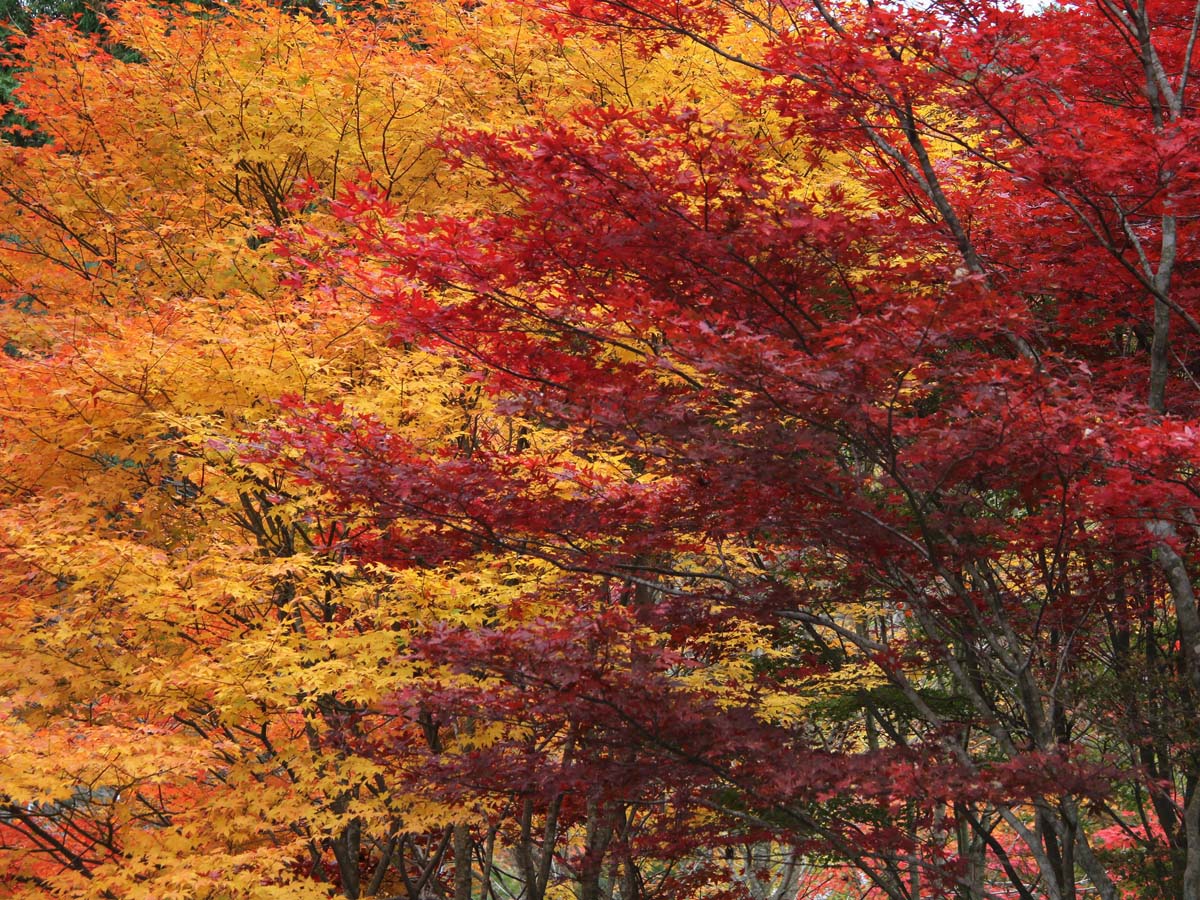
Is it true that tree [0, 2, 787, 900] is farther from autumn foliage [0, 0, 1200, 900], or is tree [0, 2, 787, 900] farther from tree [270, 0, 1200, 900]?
tree [270, 0, 1200, 900]

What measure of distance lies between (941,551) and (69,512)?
21.2 feet

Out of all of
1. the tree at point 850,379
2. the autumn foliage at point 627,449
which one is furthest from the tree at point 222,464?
the tree at point 850,379

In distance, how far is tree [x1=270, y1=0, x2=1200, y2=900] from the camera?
3.72 m

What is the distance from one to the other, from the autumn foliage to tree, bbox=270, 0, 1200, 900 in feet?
0.11

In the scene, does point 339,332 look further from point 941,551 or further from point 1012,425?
point 1012,425

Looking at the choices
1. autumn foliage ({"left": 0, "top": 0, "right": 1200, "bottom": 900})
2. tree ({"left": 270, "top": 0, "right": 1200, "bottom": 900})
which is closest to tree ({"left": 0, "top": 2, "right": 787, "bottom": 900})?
autumn foliage ({"left": 0, "top": 0, "right": 1200, "bottom": 900})

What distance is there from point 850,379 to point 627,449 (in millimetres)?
1730

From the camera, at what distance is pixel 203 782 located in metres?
7.05

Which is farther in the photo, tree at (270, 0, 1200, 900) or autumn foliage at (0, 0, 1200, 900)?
autumn foliage at (0, 0, 1200, 900)

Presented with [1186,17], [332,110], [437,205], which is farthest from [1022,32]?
[332,110]

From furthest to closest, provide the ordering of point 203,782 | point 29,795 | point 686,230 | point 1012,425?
point 203,782
point 29,795
point 686,230
point 1012,425

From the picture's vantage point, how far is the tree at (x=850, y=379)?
12.2 ft

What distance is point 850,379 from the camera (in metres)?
3.43

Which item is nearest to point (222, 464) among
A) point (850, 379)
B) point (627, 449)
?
point (627, 449)
